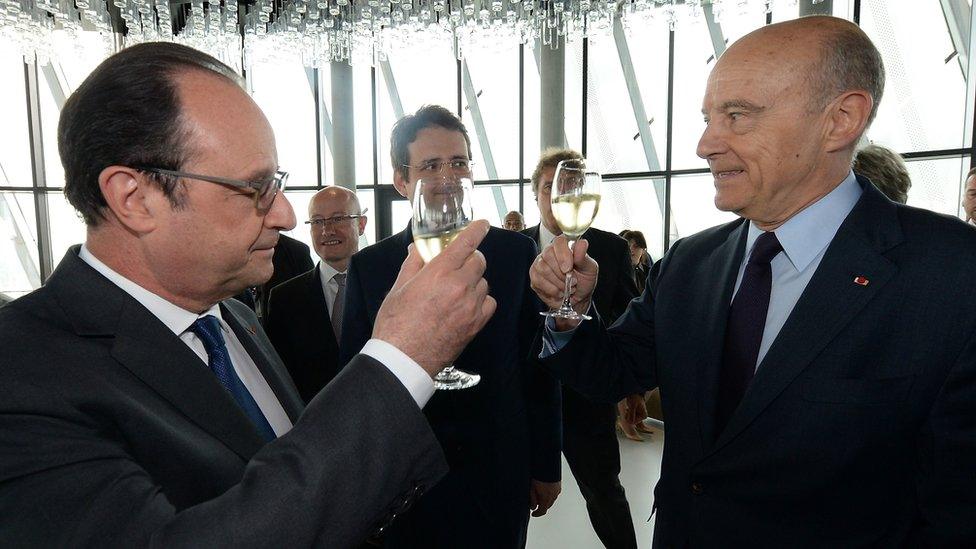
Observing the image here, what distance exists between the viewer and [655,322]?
1701 mm

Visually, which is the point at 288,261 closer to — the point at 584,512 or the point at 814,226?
the point at 584,512

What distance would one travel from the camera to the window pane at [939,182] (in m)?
6.16

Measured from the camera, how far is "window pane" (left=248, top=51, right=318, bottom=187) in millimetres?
10984

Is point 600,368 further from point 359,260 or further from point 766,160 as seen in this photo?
point 359,260

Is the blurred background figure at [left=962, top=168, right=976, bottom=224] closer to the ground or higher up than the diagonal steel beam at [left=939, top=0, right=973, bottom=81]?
closer to the ground

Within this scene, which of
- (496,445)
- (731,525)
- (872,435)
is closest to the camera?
(872,435)

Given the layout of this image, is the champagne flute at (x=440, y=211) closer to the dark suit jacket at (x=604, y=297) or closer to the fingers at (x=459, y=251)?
the fingers at (x=459, y=251)

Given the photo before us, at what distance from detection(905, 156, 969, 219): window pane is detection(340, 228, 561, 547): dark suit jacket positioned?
582 centimetres

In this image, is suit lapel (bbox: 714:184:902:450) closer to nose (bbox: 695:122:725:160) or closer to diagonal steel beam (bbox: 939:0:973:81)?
nose (bbox: 695:122:725:160)

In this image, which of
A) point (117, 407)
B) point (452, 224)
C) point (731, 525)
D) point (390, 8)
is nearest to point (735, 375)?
point (731, 525)

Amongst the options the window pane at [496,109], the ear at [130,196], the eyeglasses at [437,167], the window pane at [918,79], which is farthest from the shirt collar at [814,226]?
the window pane at [496,109]

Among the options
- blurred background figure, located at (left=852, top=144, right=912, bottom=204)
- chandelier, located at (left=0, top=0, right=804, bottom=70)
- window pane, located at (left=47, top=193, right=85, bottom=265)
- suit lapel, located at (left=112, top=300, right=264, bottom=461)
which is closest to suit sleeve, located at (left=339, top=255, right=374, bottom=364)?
suit lapel, located at (left=112, top=300, right=264, bottom=461)

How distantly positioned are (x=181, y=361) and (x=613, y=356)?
3.77 feet

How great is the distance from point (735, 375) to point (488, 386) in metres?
0.86
